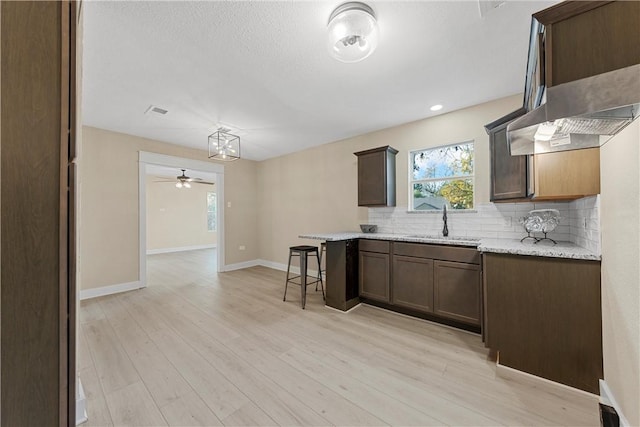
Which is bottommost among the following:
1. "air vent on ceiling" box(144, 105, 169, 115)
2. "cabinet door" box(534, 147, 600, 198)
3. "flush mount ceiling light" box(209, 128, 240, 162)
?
"cabinet door" box(534, 147, 600, 198)

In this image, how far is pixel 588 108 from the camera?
3.09 ft

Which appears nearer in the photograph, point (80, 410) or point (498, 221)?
point (80, 410)

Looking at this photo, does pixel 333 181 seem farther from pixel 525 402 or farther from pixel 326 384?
pixel 525 402

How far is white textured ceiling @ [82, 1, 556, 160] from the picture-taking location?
1.73 m

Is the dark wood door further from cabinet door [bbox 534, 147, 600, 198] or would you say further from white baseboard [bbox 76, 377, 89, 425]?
cabinet door [bbox 534, 147, 600, 198]

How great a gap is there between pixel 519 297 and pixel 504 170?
1298 mm

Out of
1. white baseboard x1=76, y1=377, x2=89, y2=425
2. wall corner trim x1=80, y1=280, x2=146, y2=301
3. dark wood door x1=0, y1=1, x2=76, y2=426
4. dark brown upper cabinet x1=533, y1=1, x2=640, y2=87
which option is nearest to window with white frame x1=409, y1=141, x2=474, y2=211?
dark brown upper cabinet x1=533, y1=1, x2=640, y2=87

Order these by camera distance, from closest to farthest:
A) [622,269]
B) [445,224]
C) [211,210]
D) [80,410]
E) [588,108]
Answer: [588,108], [622,269], [80,410], [445,224], [211,210]

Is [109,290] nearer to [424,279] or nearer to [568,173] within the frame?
[424,279]

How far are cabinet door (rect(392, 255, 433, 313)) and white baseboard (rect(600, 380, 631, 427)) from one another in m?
1.29

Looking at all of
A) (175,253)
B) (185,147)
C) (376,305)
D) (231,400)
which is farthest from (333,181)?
(175,253)

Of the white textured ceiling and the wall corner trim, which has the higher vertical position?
the white textured ceiling

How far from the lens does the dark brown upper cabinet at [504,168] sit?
2408 millimetres

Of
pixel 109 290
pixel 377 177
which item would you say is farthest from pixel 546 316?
pixel 109 290
